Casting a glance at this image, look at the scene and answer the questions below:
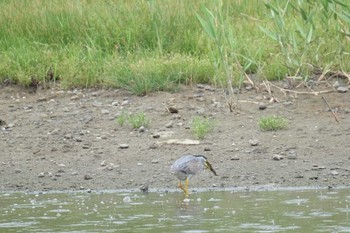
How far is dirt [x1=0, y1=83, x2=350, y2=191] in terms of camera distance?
8.36m

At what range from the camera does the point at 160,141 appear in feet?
29.7

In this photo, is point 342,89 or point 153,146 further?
point 342,89

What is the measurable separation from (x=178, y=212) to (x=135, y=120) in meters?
2.08

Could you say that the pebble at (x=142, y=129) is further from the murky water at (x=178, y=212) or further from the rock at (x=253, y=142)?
the murky water at (x=178, y=212)

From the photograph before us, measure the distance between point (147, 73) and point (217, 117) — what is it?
0.95 meters

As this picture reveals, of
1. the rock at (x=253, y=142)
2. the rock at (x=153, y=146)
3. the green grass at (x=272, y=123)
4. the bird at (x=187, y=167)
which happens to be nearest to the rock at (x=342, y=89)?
the green grass at (x=272, y=123)

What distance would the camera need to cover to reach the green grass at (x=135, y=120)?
9305 mm

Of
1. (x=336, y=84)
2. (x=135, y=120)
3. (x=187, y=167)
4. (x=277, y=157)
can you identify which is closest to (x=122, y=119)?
(x=135, y=120)

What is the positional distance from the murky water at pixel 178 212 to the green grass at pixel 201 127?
3.40ft

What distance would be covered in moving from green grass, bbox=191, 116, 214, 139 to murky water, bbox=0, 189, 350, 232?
104cm

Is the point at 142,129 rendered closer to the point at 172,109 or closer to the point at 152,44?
the point at 172,109

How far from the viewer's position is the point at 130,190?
26.8 ft

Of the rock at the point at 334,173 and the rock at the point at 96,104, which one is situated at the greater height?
the rock at the point at 334,173

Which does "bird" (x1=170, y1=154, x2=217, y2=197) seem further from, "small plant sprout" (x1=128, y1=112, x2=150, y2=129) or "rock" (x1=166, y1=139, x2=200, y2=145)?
"small plant sprout" (x1=128, y1=112, x2=150, y2=129)
